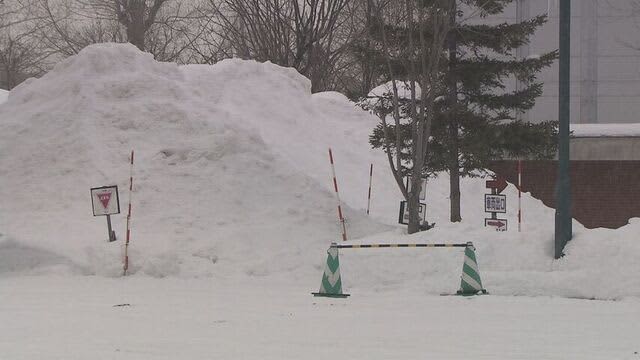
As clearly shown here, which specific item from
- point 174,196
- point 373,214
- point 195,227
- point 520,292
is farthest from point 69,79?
point 520,292

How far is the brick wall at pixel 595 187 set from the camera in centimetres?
2552

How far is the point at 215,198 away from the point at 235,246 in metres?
1.95

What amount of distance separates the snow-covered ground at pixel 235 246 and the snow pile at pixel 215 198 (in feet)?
0.13

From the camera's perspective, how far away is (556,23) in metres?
33.9

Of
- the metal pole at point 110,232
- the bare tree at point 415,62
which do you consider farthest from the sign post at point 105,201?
the bare tree at point 415,62

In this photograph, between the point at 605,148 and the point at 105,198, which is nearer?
the point at 105,198

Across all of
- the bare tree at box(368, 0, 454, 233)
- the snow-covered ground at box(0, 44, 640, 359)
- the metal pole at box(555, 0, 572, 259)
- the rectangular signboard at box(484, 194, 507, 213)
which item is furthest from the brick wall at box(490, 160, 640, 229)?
the metal pole at box(555, 0, 572, 259)

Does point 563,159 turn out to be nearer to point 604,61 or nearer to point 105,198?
point 105,198

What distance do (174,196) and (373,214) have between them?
5.77 m

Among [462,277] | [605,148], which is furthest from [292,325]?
[605,148]

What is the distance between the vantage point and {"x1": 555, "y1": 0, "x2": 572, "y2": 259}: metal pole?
12914 millimetres

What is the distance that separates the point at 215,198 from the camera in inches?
667

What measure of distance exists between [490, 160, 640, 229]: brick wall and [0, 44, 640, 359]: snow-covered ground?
162cm

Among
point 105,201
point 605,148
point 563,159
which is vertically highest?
point 605,148
